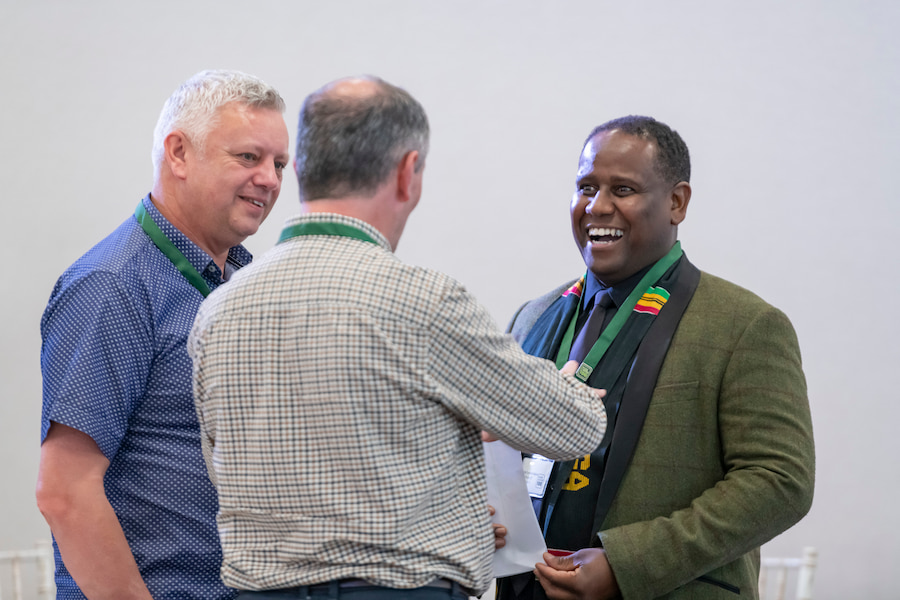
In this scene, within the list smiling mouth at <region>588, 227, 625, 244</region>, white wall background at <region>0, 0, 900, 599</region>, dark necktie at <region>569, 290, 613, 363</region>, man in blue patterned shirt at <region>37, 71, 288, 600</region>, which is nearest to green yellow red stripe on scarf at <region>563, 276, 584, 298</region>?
dark necktie at <region>569, 290, 613, 363</region>

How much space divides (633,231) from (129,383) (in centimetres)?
104

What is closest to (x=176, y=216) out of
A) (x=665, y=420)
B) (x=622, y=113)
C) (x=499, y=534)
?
(x=499, y=534)

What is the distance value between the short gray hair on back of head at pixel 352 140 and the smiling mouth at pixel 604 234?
2.25 feet

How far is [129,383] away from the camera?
5.02 feet

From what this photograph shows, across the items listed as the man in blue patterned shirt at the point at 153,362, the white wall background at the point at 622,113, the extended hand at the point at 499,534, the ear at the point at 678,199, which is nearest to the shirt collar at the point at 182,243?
the man in blue patterned shirt at the point at 153,362

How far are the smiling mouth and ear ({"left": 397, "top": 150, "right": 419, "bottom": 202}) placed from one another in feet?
2.19

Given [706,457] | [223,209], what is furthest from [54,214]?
[706,457]

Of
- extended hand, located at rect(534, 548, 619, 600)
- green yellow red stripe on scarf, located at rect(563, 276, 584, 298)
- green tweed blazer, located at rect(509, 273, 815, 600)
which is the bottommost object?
extended hand, located at rect(534, 548, 619, 600)

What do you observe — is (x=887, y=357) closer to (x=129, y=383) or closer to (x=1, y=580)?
(x=129, y=383)

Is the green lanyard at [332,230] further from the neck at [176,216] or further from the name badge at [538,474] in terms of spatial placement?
the name badge at [538,474]

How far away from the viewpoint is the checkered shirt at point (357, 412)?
117cm

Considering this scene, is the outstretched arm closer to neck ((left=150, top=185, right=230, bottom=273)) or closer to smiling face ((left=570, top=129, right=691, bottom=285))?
neck ((left=150, top=185, right=230, bottom=273))

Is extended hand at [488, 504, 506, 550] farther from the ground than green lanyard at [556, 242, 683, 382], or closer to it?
closer to it

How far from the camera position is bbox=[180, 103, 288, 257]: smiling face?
67.4 inches
